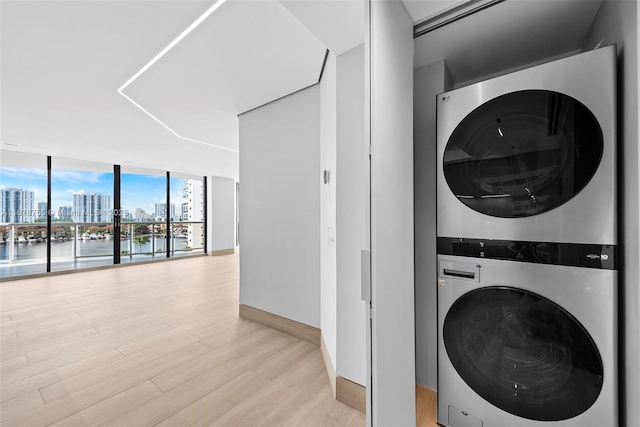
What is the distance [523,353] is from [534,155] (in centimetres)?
92

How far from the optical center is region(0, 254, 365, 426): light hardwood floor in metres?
1.61

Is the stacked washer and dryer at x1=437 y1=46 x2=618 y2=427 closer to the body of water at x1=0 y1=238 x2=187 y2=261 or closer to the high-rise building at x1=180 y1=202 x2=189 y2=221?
the body of water at x1=0 y1=238 x2=187 y2=261

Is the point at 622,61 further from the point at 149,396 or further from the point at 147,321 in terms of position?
the point at 147,321

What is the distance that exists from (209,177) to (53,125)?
4682mm

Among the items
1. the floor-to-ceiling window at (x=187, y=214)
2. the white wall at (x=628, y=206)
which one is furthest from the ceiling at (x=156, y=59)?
the floor-to-ceiling window at (x=187, y=214)

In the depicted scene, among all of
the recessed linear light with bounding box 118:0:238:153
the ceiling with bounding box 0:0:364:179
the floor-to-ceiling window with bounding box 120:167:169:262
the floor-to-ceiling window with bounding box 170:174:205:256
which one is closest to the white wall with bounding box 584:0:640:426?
the ceiling with bounding box 0:0:364:179

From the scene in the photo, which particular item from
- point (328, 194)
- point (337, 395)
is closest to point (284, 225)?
point (328, 194)

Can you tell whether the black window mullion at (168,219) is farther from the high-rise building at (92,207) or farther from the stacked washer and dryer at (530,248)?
the stacked washer and dryer at (530,248)

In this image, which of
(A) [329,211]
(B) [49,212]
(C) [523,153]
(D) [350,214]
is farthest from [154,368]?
(B) [49,212]

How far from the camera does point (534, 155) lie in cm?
125

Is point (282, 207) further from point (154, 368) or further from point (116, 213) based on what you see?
point (116, 213)

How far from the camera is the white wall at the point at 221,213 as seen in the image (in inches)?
324

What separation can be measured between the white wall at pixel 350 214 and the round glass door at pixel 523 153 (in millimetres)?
517

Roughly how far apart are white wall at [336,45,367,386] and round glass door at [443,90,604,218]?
1.70 feet
